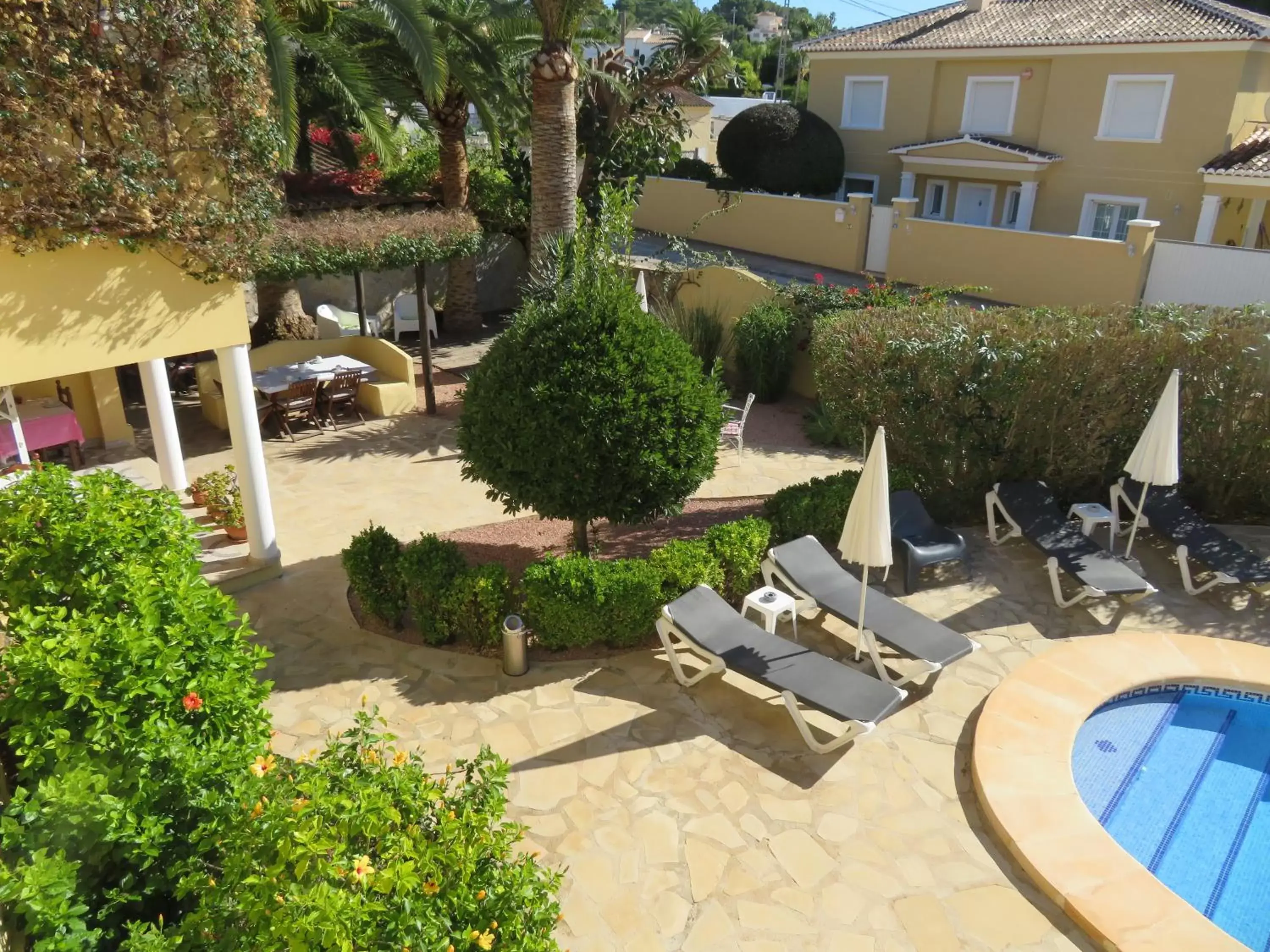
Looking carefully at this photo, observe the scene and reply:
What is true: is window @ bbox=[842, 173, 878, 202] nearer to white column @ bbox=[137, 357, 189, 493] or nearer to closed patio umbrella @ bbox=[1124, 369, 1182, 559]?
closed patio umbrella @ bbox=[1124, 369, 1182, 559]

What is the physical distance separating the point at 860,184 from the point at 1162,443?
Answer: 24036mm

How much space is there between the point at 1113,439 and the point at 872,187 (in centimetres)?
2156

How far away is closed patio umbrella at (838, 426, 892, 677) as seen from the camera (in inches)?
289

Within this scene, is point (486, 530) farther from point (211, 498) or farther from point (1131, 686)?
point (1131, 686)

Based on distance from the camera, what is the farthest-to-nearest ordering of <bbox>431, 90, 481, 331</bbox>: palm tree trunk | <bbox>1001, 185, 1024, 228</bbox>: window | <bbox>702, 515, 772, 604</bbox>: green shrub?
<bbox>1001, 185, 1024, 228</bbox>: window → <bbox>431, 90, 481, 331</bbox>: palm tree trunk → <bbox>702, 515, 772, 604</bbox>: green shrub

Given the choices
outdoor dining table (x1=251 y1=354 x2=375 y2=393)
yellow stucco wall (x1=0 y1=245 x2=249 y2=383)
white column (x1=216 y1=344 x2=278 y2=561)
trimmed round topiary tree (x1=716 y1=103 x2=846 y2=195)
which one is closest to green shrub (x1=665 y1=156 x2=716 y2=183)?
trimmed round topiary tree (x1=716 y1=103 x2=846 y2=195)

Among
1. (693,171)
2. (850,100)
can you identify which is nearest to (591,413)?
(693,171)

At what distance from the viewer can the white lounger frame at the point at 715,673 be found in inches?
282

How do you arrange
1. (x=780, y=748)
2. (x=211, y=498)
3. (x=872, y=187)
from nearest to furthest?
(x=780, y=748) < (x=211, y=498) < (x=872, y=187)

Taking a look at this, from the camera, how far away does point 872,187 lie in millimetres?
30547

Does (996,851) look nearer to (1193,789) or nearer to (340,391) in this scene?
(1193,789)

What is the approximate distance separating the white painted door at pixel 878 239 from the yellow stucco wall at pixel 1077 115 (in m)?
6.01

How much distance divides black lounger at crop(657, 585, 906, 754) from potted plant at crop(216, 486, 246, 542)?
5.87 m

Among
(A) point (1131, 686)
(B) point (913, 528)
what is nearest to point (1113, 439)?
(B) point (913, 528)
